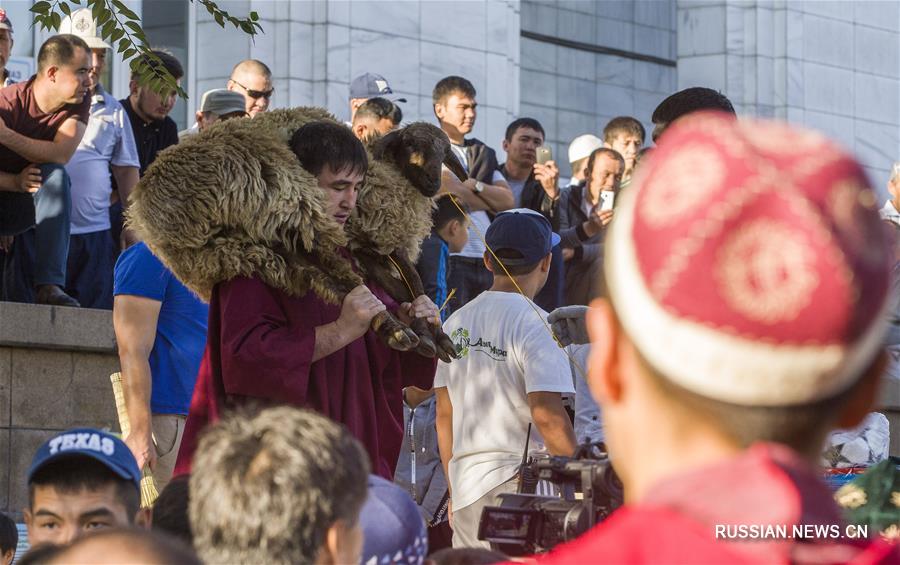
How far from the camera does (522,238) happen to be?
6.37 m

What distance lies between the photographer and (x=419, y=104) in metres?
14.2

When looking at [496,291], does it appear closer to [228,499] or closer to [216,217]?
[216,217]

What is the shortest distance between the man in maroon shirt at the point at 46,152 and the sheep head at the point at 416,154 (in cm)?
294

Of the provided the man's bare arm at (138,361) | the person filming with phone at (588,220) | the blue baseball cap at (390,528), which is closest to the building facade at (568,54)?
the person filming with phone at (588,220)

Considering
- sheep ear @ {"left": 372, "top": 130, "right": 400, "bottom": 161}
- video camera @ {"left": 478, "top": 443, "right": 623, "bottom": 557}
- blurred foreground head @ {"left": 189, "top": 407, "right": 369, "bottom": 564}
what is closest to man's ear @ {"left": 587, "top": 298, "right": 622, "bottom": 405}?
blurred foreground head @ {"left": 189, "top": 407, "right": 369, "bottom": 564}

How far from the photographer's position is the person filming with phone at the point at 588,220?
33.9 feet

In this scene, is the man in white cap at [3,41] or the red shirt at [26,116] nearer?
the red shirt at [26,116]

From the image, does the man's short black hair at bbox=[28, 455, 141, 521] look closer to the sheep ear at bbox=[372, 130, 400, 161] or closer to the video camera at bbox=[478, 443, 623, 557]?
the video camera at bbox=[478, 443, 623, 557]

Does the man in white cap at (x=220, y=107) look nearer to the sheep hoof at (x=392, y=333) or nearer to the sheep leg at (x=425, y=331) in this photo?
the sheep leg at (x=425, y=331)

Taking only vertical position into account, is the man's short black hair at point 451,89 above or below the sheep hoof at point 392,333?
above

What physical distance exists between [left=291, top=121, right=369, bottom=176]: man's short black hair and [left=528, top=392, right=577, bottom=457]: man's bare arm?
45.2 inches

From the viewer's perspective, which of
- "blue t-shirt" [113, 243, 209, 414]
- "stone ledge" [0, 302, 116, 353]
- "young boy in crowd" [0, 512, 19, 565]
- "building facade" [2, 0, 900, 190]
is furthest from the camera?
"building facade" [2, 0, 900, 190]

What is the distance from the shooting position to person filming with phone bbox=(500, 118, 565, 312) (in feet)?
32.5

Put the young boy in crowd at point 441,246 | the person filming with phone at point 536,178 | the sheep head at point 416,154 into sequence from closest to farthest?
1. the sheep head at point 416,154
2. the young boy in crowd at point 441,246
3. the person filming with phone at point 536,178
